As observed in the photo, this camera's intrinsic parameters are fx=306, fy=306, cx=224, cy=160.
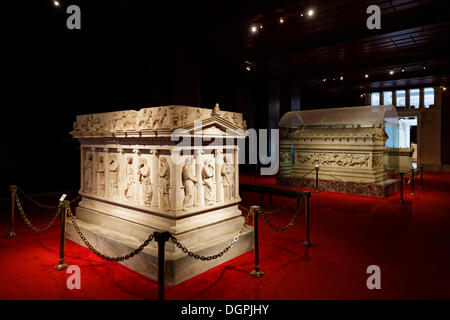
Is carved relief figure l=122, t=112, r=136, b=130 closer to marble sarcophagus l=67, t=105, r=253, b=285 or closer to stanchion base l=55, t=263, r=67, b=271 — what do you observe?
marble sarcophagus l=67, t=105, r=253, b=285

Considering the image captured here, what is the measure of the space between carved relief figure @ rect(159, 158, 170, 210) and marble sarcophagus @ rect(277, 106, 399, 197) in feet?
23.0

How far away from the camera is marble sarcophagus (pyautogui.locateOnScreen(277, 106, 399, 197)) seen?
9.80 metres

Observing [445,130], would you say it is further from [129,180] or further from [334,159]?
[129,180]

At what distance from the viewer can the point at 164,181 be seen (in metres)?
4.33

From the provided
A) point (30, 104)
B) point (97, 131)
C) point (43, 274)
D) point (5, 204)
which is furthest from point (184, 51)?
point (43, 274)

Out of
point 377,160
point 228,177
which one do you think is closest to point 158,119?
point 228,177


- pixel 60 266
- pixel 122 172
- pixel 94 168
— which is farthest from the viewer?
pixel 94 168

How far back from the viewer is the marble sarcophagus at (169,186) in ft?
13.6

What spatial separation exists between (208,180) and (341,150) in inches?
288

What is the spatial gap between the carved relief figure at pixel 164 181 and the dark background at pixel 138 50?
5200 mm

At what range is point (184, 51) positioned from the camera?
11.2 meters

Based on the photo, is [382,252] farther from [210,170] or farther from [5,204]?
[5,204]

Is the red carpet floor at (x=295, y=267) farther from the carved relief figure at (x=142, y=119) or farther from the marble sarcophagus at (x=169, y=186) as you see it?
the carved relief figure at (x=142, y=119)

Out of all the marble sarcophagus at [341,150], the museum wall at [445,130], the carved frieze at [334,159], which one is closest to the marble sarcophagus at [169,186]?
the marble sarcophagus at [341,150]
